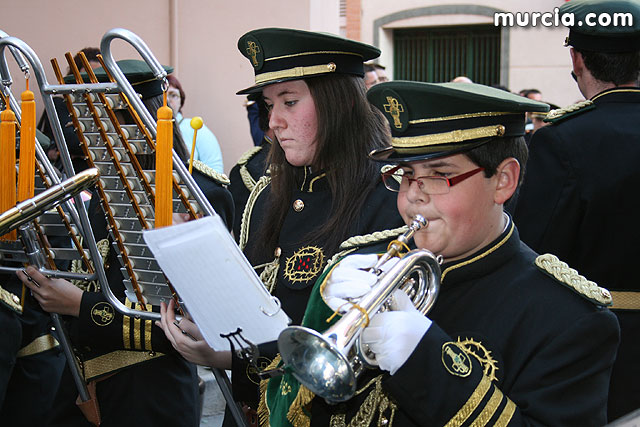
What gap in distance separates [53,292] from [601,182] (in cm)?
193

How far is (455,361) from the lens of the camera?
1672mm

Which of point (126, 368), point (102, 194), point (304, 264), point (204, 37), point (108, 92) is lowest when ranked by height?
point (126, 368)

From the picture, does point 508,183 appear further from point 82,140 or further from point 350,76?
point 82,140

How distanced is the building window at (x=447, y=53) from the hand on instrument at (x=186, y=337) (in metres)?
12.6

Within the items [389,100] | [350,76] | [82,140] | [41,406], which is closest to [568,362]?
[389,100]

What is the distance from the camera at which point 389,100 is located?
75.3 inches

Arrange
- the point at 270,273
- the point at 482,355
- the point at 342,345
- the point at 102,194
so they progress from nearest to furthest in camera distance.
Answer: the point at 342,345 → the point at 482,355 → the point at 102,194 → the point at 270,273

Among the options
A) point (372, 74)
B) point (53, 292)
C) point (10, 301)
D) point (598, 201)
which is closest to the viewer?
point (53, 292)

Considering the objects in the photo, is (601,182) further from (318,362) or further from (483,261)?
(318,362)

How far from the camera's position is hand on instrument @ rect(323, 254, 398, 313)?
5.46ft

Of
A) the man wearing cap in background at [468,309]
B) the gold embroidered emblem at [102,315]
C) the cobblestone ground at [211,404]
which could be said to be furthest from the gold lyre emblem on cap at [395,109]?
the cobblestone ground at [211,404]

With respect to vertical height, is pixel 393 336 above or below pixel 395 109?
below

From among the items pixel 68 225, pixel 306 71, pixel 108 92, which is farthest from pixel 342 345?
pixel 68 225

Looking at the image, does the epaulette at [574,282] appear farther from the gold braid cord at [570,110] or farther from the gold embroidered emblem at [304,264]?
the gold braid cord at [570,110]
